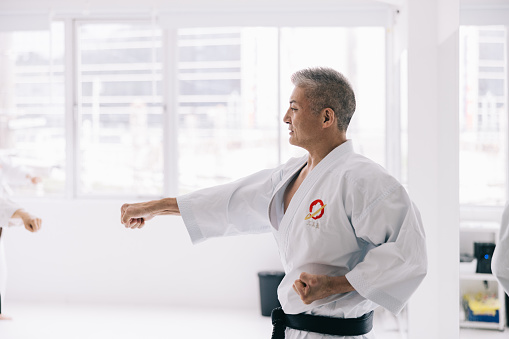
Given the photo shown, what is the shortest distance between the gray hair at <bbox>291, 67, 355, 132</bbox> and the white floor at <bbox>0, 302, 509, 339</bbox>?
111 inches

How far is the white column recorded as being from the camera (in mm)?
3500

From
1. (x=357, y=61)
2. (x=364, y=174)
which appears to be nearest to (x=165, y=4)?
(x=357, y=61)

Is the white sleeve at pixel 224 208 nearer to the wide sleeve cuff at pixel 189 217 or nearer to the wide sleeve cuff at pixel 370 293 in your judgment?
the wide sleeve cuff at pixel 189 217

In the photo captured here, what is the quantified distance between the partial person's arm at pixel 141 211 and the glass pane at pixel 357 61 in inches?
119

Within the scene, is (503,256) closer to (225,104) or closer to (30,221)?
(30,221)

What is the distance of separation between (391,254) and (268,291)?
127 inches

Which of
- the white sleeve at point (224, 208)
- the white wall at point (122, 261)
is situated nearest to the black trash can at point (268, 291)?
the white wall at point (122, 261)

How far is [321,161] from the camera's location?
5.92 feet

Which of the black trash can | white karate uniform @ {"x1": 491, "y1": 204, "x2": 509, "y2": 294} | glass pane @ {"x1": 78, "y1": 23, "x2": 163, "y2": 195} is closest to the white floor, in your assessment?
the black trash can

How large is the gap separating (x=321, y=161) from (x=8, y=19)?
4.17 metres

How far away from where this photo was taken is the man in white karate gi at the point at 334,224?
5.19 feet

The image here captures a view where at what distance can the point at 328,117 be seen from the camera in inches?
69.2

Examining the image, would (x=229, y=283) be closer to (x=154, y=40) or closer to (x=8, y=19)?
(x=154, y=40)

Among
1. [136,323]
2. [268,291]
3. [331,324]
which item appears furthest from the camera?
[268,291]
